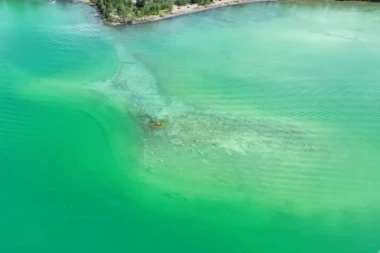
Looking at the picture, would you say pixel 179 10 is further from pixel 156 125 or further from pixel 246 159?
pixel 246 159

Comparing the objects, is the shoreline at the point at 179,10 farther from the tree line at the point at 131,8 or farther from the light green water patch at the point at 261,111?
the light green water patch at the point at 261,111

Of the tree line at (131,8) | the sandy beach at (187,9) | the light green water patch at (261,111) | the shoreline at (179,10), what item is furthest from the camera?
the sandy beach at (187,9)

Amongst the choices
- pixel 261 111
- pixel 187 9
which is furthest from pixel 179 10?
pixel 261 111

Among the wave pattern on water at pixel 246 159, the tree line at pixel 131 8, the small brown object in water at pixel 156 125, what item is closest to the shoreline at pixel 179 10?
the tree line at pixel 131 8

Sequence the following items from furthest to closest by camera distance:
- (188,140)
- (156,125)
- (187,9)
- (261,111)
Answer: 1. (187,9)
2. (261,111)
3. (156,125)
4. (188,140)

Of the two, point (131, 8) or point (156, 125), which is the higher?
point (131, 8)

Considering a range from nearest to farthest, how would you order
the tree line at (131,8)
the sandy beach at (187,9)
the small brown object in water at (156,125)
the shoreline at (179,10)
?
1. the small brown object in water at (156,125)
2. the shoreline at (179,10)
3. the tree line at (131,8)
4. the sandy beach at (187,9)

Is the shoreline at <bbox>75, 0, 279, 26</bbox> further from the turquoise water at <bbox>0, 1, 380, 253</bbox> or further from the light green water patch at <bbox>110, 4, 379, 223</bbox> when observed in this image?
the turquoise water at <bbox>0, 1, 380, 253</bbox>

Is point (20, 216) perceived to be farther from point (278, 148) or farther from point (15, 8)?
point (15, 8)

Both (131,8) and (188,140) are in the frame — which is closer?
(188,140)
